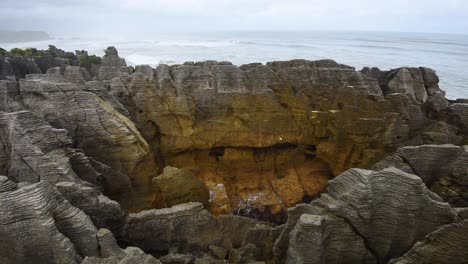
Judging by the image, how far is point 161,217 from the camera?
1021 cm

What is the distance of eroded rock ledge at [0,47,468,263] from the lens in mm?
7645

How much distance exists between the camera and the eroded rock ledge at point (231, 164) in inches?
301

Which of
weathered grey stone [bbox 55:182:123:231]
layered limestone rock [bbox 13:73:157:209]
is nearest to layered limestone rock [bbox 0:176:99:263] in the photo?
weathered grey stone [bbox 55:182:123:231]

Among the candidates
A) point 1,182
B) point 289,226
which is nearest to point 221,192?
point 289,226

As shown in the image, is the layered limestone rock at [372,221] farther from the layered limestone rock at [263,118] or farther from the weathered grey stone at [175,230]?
the layered limestone rock at [263,118]

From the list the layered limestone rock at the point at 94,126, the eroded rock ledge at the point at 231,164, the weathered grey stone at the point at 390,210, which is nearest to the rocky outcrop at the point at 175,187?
the eroded rock ledge at the point at 231,164

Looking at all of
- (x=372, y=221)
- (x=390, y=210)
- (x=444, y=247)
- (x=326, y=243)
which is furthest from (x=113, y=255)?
(x=444, y=247)

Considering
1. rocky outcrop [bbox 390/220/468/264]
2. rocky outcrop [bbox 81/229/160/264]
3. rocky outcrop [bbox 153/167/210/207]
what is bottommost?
rocky outcrop [bbox 153/167/210/207]

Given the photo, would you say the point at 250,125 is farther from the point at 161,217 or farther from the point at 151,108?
the point at 161,217

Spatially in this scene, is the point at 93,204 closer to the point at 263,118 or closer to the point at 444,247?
the point at 444,247

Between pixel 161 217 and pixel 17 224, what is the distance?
3.75m

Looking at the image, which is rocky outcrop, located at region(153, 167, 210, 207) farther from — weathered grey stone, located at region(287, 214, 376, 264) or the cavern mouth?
weathered grey stone, located at region(287, 214, 376, 264)

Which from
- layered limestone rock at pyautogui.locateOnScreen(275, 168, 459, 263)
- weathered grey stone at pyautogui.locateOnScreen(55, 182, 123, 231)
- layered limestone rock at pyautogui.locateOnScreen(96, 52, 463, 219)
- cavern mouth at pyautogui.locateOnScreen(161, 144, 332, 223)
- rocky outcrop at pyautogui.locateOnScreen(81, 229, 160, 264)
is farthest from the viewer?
cavern mouth at pyautogui.locateOnScreen(161, 144, 332, 223)

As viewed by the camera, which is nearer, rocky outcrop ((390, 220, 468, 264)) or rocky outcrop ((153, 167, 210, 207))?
rocky outcrop ((390, 220, 468, 264))
